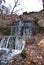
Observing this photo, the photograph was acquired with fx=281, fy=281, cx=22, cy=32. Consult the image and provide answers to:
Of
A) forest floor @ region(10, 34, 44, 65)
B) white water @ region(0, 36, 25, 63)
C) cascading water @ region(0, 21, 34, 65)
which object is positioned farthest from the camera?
cascading water @ region(0, 21, 34, 65)

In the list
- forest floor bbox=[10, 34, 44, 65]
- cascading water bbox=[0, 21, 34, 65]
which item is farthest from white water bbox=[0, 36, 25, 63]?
forest floor bbox=[10, 34, 44, 65]

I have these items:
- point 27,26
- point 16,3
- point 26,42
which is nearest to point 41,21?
point 27,26

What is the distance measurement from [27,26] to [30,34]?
0.85m

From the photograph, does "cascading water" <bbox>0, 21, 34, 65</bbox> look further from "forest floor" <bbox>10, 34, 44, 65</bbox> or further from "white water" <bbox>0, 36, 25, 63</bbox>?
"forest floor" <bbox>10, 34, 44, 65</bbox>

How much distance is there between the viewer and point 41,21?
2122 cm

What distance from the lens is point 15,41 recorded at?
17.4 m

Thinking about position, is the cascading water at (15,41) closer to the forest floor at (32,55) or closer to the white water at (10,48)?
the white water at (10,48)

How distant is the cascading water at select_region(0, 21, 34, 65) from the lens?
15.3m

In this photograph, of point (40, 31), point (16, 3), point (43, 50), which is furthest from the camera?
point (16, 3)

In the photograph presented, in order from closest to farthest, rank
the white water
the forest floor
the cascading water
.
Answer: the forest floor, the white water, the cascading water

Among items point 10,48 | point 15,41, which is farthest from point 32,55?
point 15,41

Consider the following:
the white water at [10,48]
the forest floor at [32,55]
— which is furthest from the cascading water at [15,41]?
the forest floor at [32,55]

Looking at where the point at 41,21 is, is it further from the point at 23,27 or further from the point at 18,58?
the point at 18,58

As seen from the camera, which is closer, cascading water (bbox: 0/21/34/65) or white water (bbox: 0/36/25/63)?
white water (bbox: 0/36/25/63)
